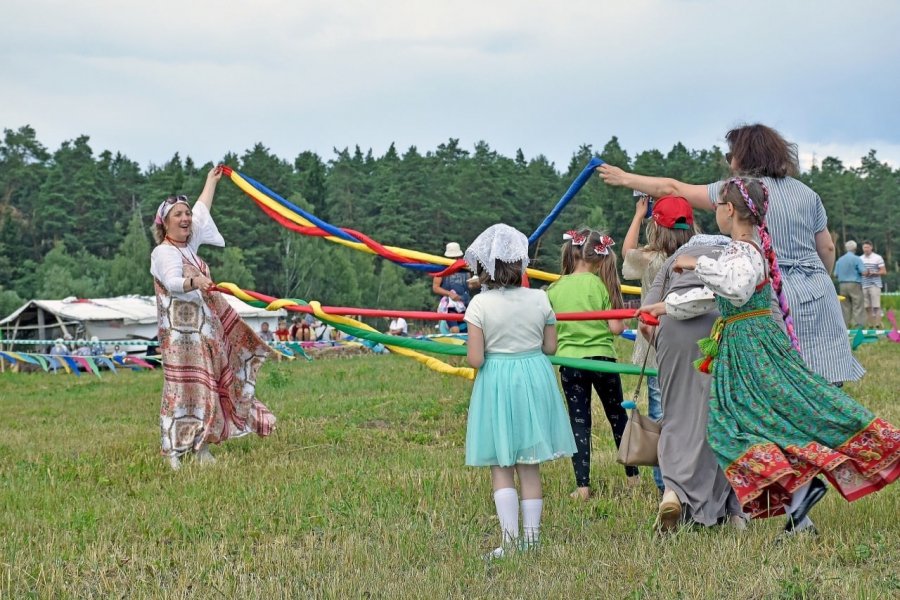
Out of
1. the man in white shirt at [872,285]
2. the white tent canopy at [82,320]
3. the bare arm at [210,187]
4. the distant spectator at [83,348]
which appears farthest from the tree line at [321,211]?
the bare arm at [210,187]

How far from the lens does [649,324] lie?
16.3ft

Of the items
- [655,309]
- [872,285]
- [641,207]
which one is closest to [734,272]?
[655,309]

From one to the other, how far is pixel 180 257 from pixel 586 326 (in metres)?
3.15

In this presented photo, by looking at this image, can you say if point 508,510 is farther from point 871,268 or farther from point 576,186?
point 871,268

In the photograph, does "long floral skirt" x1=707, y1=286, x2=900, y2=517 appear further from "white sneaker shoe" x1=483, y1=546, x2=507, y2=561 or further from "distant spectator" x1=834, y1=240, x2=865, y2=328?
"distant spectator" x1=834, y1=240, x2=865, y2=328

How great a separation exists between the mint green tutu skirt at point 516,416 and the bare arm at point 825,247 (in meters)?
1.61

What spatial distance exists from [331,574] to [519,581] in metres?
0.81

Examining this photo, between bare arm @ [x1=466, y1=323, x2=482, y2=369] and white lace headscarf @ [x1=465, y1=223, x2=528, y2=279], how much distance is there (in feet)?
0.88

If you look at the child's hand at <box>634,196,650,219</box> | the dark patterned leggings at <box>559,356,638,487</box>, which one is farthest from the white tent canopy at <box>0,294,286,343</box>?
the child's hand at <box>634,196,650,219</box>

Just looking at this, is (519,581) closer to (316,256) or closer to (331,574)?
(331,574)

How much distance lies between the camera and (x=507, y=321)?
4.79 metres

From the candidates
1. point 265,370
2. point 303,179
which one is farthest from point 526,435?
point 303,179

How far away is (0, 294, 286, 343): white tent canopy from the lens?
118ft

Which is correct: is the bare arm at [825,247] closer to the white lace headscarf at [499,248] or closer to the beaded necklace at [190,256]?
the white lace headscarf at [499,248]
